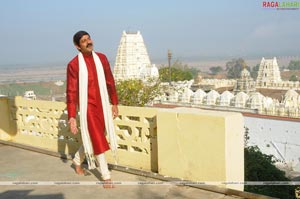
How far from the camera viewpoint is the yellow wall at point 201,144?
359cm

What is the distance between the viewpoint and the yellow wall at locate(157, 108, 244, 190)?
11.8 ft

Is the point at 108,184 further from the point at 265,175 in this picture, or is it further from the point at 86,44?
the point at 265,175

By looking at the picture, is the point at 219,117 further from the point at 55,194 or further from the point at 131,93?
the point at 131,93

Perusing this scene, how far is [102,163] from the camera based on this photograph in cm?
399

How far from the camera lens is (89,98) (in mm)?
3953

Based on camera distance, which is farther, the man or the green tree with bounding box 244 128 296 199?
the green tree with bounding box 244 128 296 199

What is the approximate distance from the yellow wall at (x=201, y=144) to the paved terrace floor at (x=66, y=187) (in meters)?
0.19

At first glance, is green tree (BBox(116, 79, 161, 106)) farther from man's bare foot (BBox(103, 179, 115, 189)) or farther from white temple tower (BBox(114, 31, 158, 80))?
white temple tower (BBox(114, 31, 158, 80))

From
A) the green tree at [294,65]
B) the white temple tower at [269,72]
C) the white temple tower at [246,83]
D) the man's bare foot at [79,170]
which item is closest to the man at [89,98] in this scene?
the man's bare foot at [79,170]

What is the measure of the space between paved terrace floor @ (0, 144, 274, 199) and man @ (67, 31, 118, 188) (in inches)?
9.4

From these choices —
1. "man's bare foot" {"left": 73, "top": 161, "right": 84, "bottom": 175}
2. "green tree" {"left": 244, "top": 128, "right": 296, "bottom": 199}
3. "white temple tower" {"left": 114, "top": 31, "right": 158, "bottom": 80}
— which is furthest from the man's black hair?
"white temple tower" {"left": 114, "top": 31, "right": 158, "bottom": 80}

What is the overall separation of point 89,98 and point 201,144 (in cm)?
130

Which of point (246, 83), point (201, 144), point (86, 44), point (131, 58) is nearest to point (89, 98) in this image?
point (86, 44)

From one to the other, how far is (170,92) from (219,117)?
68.7 ft
